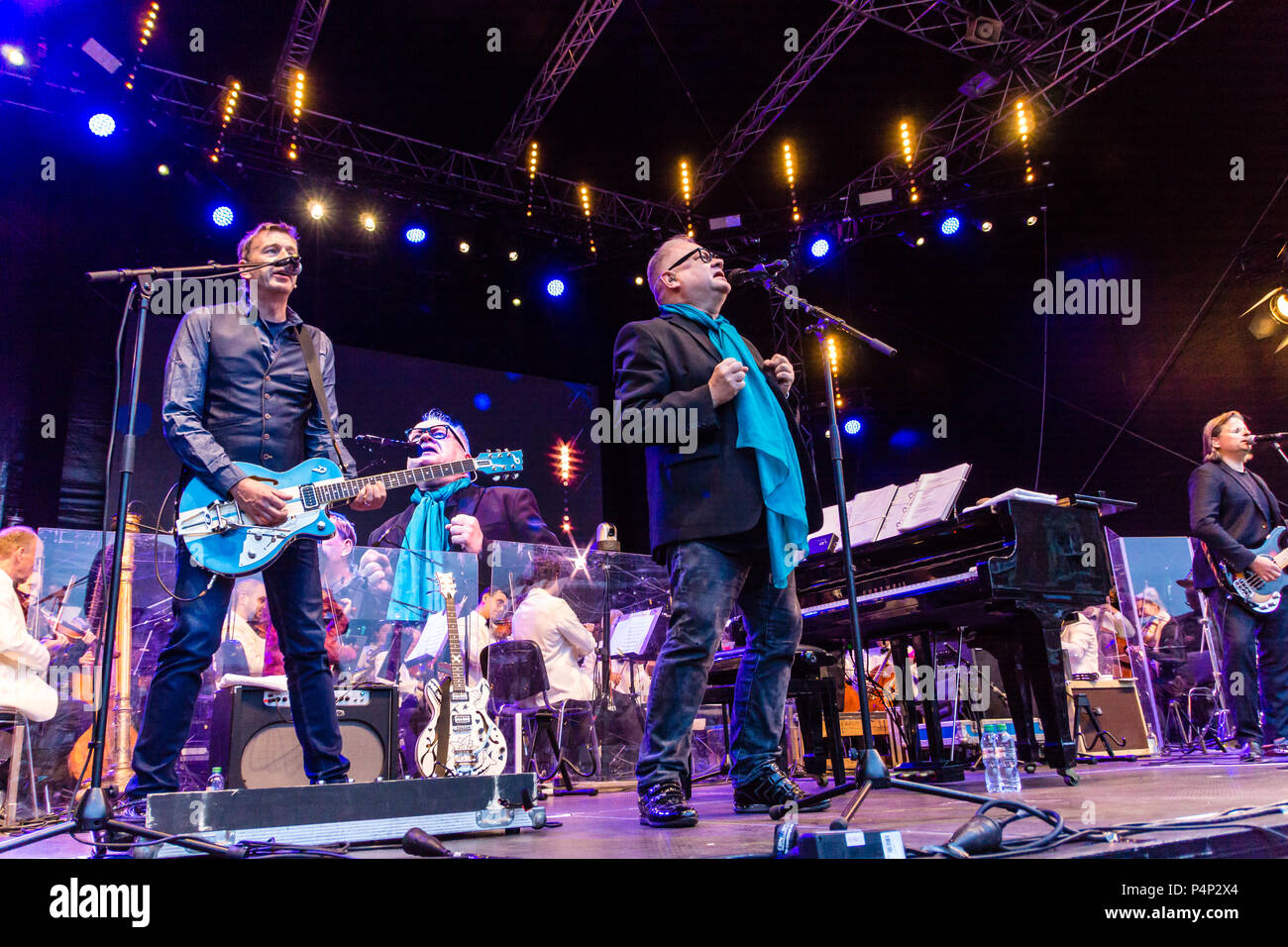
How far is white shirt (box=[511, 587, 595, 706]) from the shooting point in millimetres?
7008

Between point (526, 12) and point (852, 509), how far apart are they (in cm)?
635

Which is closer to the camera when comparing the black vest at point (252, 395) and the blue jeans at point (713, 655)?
the blue jeans at point (713, 655)

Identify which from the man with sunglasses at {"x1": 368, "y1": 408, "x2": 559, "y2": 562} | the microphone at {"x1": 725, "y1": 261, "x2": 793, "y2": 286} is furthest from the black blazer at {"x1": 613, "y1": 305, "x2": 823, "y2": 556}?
the man with sunglasses at {"x1": 368, "y1": 408, "x2": 559, "y2": 562}

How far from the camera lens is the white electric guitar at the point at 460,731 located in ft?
20.5

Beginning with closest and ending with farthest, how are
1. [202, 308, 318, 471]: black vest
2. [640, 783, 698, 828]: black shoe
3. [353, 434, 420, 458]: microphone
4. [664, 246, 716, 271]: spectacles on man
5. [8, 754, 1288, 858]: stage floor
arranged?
[8, 754, 1288, 858]: stage floor → [640, 783, 698, 828]: black shoe → [202, 308, 318, 471]: black vest → [664, 246, 716, 271]: spectacles on man → [353, 434, 420, 458]: microphone

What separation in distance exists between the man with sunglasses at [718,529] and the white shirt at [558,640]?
3902 millimetres

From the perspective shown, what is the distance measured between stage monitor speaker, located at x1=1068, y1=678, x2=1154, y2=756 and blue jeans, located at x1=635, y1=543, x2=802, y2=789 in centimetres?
618

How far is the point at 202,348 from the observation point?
3.40 m

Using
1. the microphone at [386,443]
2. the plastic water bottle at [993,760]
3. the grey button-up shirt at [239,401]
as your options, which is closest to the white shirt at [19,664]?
the grey button-up shirt at [239,401]

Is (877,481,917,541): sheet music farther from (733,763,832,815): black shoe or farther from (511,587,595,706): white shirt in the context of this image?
(511,587,595,706): white shirt

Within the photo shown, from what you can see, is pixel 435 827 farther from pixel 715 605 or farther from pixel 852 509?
pixel 852 509

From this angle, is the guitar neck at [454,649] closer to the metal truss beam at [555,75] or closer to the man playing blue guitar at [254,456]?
the man playing blue guitar at [254,456]

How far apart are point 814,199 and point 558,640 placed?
7.09 metres
